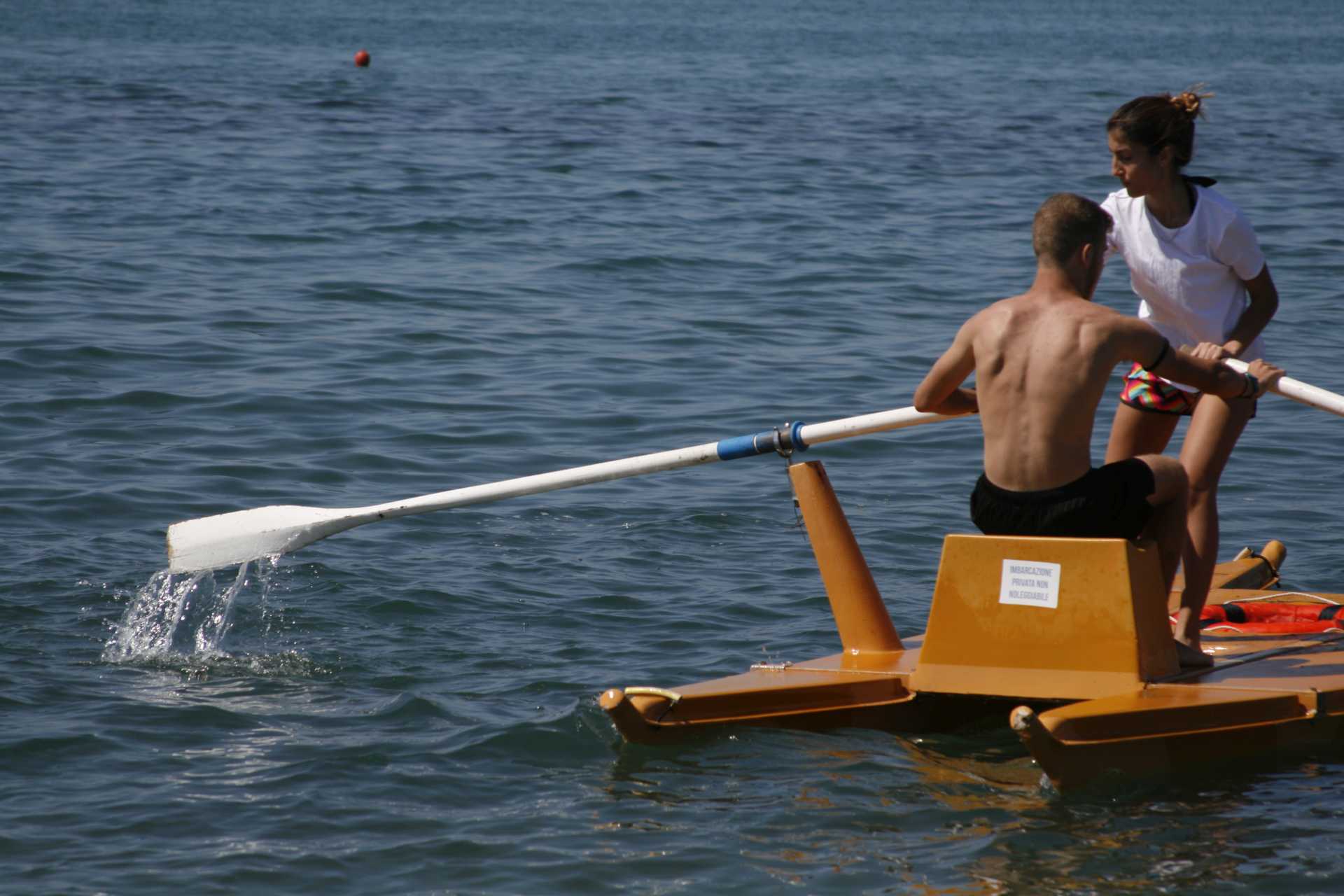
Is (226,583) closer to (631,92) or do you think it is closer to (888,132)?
(888,132)

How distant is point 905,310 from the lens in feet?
43.6

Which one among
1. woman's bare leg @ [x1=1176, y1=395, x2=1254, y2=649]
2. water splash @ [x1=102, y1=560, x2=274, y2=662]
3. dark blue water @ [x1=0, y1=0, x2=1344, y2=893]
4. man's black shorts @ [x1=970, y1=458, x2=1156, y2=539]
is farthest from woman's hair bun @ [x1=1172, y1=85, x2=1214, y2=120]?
water splash @ [x1=102, y1=560, x2=274, y2=662]

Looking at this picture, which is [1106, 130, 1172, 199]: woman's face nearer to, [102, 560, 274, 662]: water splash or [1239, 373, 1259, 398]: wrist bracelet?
[1239, 373, 1259, 398]: wrist bracelet

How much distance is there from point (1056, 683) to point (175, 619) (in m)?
3.59

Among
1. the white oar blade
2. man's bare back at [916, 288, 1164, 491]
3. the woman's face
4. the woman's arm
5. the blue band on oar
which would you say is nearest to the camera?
man's bare back at [916, 288, 1164, 491]

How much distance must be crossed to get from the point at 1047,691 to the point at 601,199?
13749 millimetres

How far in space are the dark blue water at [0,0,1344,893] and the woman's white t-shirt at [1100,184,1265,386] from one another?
4.78ft

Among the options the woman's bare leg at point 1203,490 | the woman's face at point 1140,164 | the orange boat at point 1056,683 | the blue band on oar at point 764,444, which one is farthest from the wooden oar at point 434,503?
the woman's face at point 1140,164

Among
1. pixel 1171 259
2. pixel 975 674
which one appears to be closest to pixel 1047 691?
pixel 975 674

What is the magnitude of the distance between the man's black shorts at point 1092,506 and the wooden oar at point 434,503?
441 mm

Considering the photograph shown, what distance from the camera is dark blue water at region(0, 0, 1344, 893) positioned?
4.92 meters

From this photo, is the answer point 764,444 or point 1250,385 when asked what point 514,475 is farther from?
point 1250,385

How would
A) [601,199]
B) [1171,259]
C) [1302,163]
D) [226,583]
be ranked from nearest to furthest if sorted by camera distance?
[1171,259] → [226,583] → [601,199] → [1302,163]

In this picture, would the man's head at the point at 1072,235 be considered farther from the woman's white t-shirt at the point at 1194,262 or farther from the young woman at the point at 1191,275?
the woman's white t-shirt at the point at 1194,262
